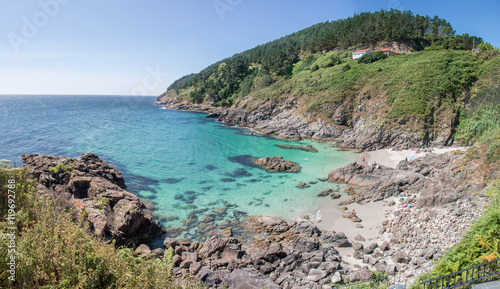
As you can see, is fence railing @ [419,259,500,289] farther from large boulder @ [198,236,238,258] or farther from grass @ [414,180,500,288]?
large boulder @ [198,236,238,258]

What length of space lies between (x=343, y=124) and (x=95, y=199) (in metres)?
50.0

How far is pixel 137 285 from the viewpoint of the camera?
700 cm

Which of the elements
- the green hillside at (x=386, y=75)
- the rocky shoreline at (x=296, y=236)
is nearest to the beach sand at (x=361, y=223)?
the rocky shoreline at (x=296, y=236)

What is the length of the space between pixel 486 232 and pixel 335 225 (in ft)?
37.9

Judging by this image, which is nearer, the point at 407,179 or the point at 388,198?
the point at 388,198

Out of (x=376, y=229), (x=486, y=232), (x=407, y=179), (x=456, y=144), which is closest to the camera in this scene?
(x=486, y=232)

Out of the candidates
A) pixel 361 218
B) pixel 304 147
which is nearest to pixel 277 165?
pixel 304 147

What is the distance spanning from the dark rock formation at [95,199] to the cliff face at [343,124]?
38.7 m

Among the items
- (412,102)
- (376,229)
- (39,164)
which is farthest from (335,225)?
(412,102)

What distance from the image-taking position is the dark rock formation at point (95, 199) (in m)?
17.4

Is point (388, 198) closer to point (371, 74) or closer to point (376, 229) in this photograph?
point (376, 229)

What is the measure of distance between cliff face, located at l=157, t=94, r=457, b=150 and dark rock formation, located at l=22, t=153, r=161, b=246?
3867 cm

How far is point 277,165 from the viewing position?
35781 mm

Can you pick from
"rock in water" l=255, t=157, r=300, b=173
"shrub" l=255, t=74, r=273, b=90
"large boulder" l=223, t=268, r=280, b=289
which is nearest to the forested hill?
"shrub" l=255, t=74, r=273, b=90
